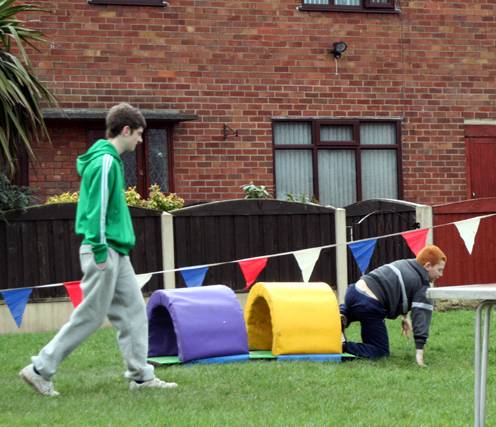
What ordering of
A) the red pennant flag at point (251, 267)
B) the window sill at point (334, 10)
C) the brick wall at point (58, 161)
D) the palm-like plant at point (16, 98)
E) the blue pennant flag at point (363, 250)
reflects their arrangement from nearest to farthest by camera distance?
1. the red pennant flag at point (251, 267)
2. the palm-like plant at point (16, 98)
3. the blue pennant flag at point (363, 250)
4. the brick wall at point (58, 161)
5. the window sill at point (334, 10)

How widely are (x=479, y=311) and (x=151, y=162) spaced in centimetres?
1317

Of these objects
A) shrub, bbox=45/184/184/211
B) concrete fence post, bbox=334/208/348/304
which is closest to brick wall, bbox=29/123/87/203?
shrub, bbox=45/184/184/211

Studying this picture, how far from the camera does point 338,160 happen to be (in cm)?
1897

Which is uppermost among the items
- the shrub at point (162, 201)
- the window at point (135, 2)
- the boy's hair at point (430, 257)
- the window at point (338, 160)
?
the window at point (135, 2)

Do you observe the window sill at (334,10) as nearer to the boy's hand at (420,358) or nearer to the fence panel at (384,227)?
the fence panel at (384,227)

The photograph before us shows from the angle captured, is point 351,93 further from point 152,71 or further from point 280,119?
point 152,71

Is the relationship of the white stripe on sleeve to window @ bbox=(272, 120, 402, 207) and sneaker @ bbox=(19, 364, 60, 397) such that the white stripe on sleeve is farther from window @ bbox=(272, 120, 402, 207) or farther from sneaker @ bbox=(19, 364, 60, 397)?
window @ bbox=(272, 120, 402, 207)

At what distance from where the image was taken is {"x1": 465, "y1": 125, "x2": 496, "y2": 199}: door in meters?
19.7

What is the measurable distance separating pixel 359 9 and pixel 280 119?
2035 millimetres

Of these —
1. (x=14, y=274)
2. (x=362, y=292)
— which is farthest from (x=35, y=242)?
(x=362, y=292)

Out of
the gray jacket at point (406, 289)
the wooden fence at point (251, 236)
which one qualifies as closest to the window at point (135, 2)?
the wooden fence at point (251, 236)

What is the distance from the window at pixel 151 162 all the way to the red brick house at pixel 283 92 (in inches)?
0.8

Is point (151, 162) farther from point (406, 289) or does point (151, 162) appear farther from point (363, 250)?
point (406, 289)

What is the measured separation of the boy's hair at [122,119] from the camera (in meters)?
8.60
